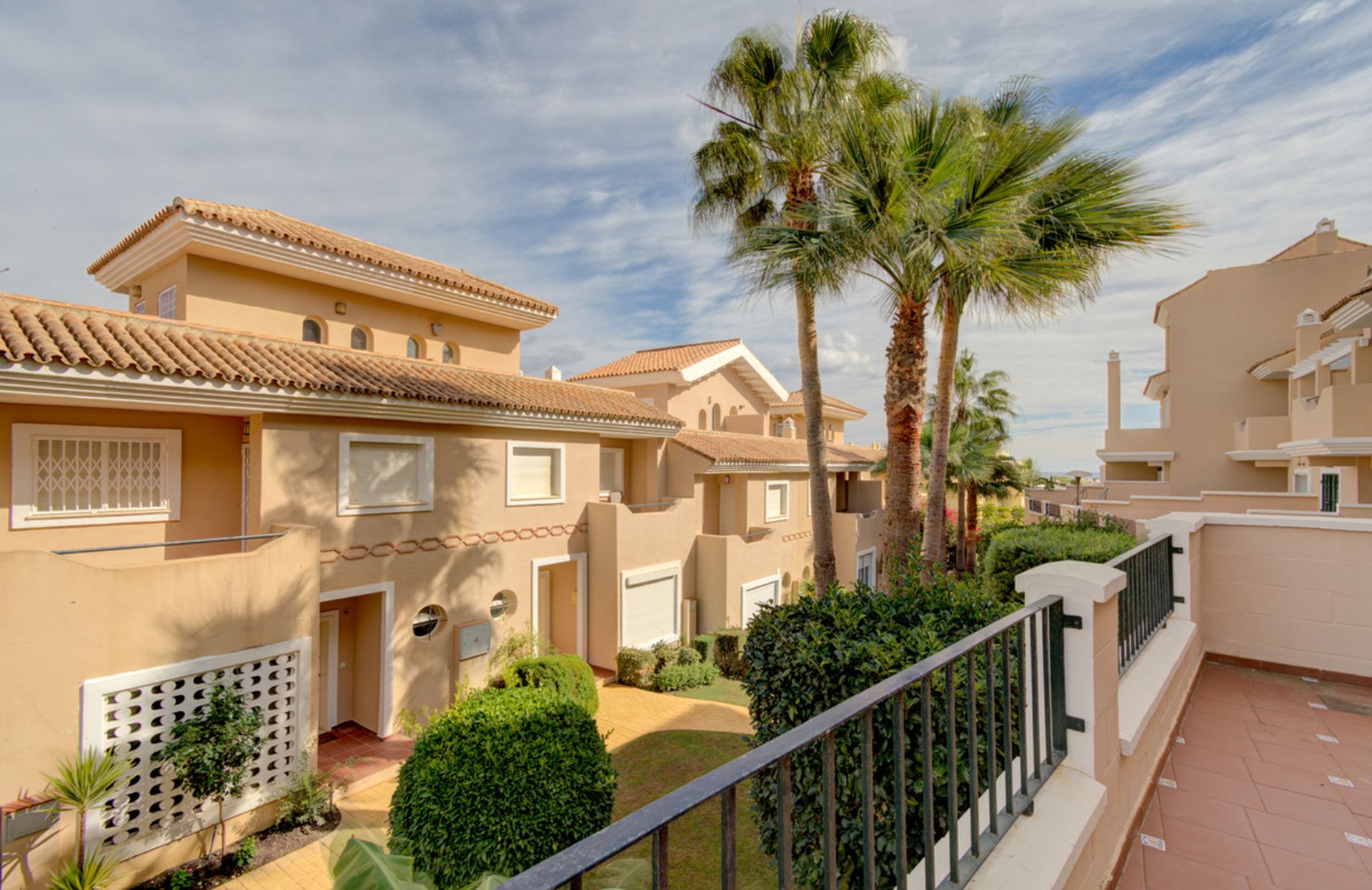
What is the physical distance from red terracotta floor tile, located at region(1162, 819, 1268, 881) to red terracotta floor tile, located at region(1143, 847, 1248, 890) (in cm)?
Answer: 5

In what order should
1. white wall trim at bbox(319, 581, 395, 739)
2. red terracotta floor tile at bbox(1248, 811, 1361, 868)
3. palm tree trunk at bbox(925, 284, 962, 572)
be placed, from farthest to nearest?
1. palm tree trunk at bbox(925, 284, 962, 572)
2. white wall trim at bbox(319, 581, 395, 739)
3. red terracotta floor tile at bbox(1248, 811, 1361, 868)

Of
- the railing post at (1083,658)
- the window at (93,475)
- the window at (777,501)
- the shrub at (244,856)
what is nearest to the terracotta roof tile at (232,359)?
the window at (93,475)

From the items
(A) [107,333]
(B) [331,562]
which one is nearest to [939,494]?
(B) [331,562]

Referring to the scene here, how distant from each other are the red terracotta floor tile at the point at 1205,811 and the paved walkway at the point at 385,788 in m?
5.97

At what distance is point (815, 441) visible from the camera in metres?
13.1

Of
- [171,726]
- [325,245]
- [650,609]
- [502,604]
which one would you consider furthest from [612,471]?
[171,726]

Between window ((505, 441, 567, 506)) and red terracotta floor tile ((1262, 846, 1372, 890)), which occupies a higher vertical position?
window ((505, 441, 567, 506))

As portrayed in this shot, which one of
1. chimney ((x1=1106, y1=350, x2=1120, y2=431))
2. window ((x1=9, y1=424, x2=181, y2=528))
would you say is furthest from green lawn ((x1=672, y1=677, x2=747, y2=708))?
chimney ((x1=1106, y1=350, x2=1120, y2=431))

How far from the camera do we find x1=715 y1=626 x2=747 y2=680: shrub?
16656 mm

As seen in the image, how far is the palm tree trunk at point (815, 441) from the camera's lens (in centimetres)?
1290

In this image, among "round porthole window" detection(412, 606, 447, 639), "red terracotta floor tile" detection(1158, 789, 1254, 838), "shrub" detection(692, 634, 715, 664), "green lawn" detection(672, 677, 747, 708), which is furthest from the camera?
"shrub" detection(692, 634, 715, 664)

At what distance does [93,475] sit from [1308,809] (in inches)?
565

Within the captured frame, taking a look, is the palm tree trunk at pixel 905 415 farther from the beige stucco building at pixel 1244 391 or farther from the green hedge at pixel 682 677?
Result: the beige stucco building at pixel 1244 391

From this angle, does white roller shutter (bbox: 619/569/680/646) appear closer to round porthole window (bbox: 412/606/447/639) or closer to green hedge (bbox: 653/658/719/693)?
green hedge (bbox: 653/658/719/693)
